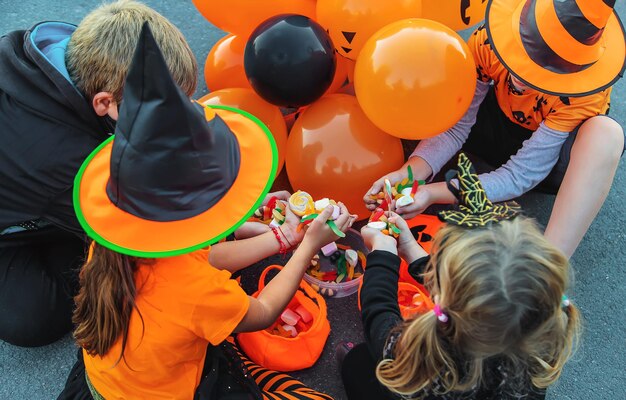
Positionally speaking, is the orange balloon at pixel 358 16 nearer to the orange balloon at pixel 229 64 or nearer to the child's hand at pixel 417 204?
the orange balloon at pixel 229 64

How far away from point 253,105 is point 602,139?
114 centimetres

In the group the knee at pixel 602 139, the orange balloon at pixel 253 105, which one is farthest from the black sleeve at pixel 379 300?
the knee at pixel 602 139

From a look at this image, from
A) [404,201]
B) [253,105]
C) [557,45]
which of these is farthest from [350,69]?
[557,45]

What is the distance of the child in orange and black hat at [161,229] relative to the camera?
1018 millimetres

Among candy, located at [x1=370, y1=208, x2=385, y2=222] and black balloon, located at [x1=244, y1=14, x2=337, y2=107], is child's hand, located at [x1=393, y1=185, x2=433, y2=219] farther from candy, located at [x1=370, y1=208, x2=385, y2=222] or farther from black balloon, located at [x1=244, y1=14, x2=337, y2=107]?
black balloon, located at [x1=244, y1=14, x2=337, y2=107]

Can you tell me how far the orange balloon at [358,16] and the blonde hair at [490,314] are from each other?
2.89ft

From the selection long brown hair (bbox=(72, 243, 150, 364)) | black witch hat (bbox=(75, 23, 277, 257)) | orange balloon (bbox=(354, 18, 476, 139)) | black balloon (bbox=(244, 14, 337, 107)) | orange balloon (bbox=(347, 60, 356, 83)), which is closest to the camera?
black witch hat (bbox=(75, 23, 277, 257))

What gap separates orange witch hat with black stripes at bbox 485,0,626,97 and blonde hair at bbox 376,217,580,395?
2.15 feet

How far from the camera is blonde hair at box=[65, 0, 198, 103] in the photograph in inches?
52.9

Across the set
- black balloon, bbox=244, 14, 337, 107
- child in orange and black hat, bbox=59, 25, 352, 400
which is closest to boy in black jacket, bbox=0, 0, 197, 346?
child in orange and black hat, bbox=59, 25, 352, 400

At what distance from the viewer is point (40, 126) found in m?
1.40

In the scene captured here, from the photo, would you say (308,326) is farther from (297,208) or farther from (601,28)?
(601,28)

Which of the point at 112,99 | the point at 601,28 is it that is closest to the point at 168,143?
the point at 112,99

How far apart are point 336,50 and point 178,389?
1.21 meters
